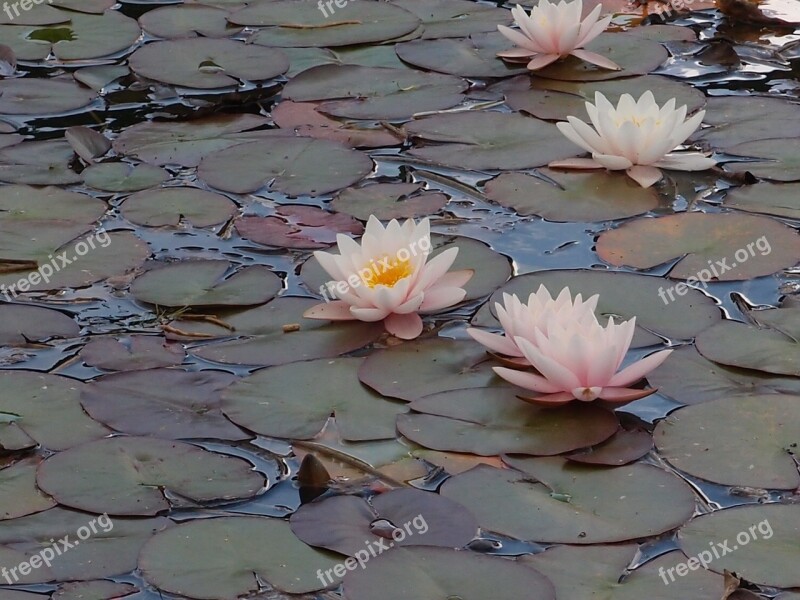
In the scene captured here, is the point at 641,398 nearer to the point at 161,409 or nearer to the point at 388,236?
the point at 388,236

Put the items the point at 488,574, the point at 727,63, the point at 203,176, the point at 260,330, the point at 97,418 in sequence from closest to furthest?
the point at 488,574 < the point at 97,418 < the point at 260,330 < the point at 203,176 < the point at 727,63

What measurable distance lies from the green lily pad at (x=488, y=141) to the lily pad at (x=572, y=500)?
Answer: 1599mm

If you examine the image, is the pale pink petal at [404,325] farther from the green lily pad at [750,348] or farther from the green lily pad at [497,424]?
the green lily pad at [750,348]

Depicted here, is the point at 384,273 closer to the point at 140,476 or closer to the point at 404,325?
the point at 404,325

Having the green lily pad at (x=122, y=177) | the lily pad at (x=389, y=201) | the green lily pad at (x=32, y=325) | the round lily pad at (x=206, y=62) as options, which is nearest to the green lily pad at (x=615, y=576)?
the green lily pad at (x=32, y=325)

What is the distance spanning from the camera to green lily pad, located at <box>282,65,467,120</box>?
14.0 feet

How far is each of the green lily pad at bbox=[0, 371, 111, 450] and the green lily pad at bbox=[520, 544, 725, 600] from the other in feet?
3.49

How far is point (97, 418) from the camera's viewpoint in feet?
8.66

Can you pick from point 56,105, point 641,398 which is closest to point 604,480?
point 641,398

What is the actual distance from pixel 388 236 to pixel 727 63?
7.50ft

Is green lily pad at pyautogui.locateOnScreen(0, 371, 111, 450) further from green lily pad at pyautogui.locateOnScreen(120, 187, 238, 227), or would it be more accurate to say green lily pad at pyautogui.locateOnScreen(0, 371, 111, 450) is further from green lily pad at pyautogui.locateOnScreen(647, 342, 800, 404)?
green lily pad at pyautogui.locateOnScreen(647, 342, 800, 404)

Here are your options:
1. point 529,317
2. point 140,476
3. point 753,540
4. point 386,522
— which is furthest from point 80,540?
point 753,540

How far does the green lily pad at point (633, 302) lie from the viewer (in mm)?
2924

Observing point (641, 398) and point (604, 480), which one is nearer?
point (604, 480)
